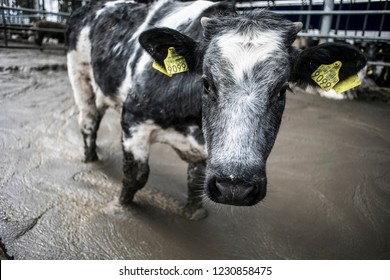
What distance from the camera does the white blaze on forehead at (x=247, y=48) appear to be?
1490 mm

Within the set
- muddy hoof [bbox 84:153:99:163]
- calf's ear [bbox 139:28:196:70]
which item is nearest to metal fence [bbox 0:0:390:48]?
calf's ear [bbox 139:28:196:70]

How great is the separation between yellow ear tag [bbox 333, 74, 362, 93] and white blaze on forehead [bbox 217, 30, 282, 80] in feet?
1.53

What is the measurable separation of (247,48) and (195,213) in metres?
1.36

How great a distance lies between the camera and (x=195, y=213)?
7.97 ft

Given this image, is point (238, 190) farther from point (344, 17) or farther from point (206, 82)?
point (344, 17)

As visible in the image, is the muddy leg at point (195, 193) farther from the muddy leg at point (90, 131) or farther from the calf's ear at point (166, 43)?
the muddy leg at point (90, 131)

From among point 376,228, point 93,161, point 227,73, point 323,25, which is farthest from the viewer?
point 323,25

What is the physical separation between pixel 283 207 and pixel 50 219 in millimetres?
1749

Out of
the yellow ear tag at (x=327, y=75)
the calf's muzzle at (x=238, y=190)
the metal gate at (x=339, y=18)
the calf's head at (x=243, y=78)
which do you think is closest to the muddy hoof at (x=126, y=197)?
the calf's head at (x=243, y=78)

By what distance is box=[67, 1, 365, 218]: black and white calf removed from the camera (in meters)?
1.38

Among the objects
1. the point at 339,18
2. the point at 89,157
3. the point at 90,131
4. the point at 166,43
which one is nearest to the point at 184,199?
the point at 89,157
